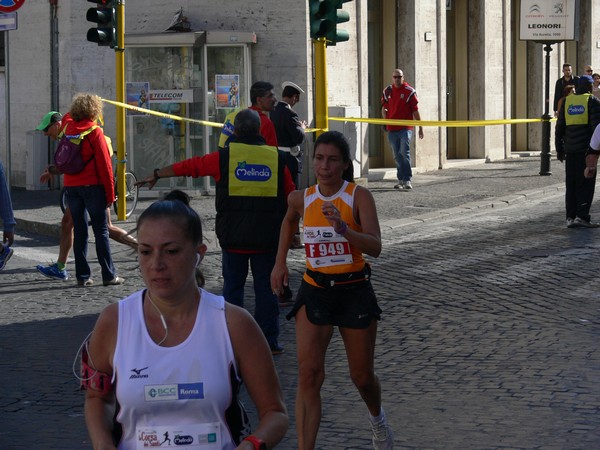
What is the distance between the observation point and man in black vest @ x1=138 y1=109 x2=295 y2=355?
8539 mm

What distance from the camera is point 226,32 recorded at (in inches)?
811

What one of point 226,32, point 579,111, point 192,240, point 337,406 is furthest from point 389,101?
point 192,240

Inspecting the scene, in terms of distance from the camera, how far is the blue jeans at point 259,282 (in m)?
8.61

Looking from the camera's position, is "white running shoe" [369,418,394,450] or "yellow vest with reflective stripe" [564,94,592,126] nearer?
"white running shoe" [369,418,394,450]

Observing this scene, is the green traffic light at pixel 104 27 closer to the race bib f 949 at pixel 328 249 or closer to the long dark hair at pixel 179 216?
the race bib f 949 at pixel 328 249

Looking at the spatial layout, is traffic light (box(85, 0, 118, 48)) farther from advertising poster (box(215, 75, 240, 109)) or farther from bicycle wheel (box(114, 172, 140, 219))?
advertising poster (box(215, 75, 240, 109))

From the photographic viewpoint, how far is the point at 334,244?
654 cm

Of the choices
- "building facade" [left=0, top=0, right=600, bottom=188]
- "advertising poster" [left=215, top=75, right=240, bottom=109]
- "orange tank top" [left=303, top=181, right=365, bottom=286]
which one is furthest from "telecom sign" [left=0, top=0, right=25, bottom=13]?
"orange tank top" [left=303, top=181, right=365, bottom=286]

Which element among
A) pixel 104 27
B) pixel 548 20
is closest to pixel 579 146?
pixel 104 27

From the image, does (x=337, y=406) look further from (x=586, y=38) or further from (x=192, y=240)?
(x=586, y=38)

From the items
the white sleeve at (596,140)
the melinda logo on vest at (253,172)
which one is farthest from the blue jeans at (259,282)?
the white sleeve at (596,140)

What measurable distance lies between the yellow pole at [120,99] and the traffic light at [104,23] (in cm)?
8

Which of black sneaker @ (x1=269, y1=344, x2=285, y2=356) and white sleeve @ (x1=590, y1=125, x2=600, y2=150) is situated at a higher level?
white sleeve @ (x1=590, y1=125, x2=600, y2=150)

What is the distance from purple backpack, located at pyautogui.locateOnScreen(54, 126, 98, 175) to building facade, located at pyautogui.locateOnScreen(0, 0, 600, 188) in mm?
5059
